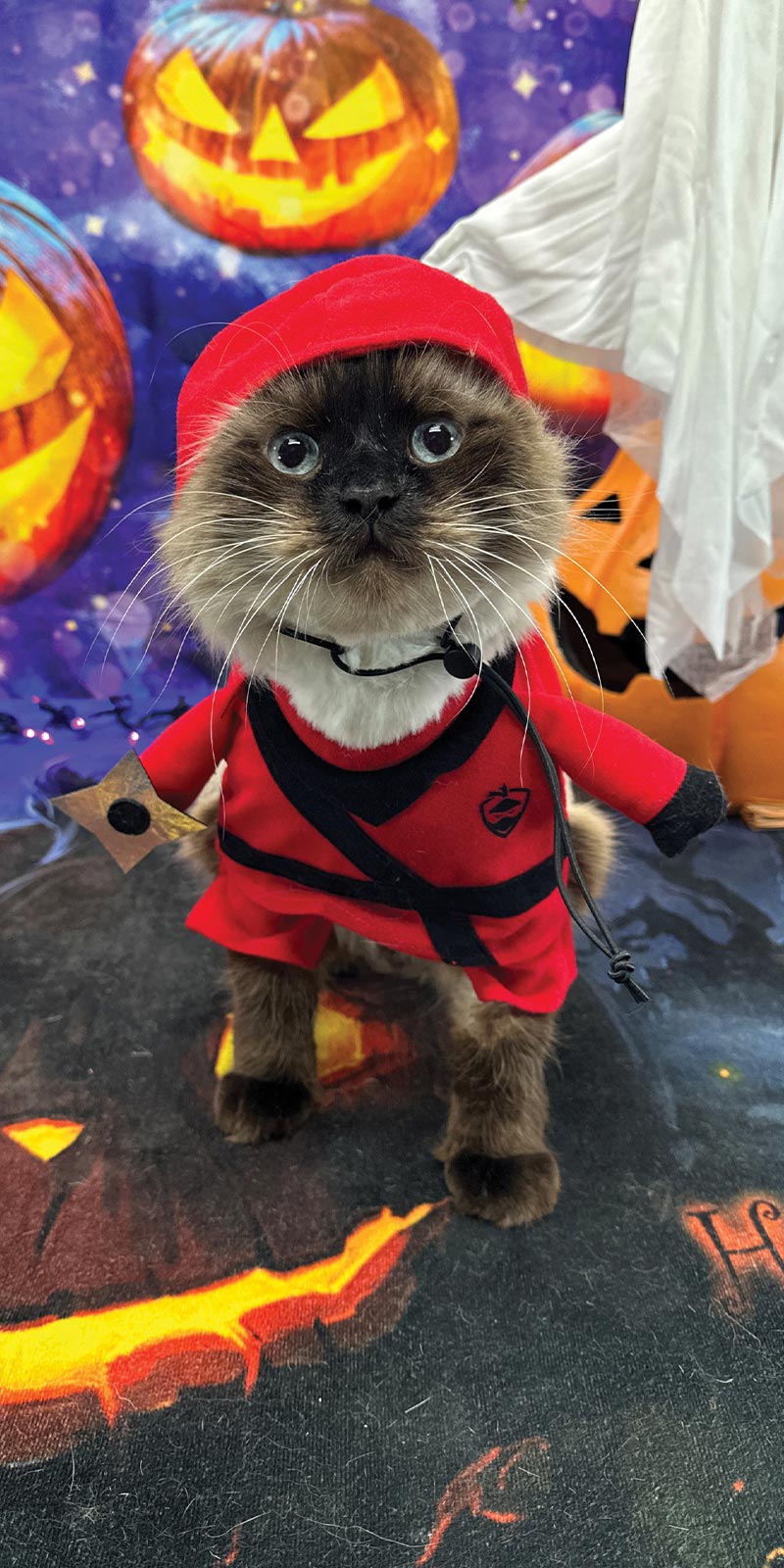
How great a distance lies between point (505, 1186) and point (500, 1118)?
49mm

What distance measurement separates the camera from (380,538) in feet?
1.71

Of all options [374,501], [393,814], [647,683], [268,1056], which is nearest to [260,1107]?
[268,1056]

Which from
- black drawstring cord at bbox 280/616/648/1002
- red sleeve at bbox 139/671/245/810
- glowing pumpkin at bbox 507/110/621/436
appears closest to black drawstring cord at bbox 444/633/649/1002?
black drawstring cord at bbox 280/616/648/1002

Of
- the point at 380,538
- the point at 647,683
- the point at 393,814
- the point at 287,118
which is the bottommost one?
the point at 647,683

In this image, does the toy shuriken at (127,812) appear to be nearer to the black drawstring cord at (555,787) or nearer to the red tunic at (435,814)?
the red tunic at (435,814)

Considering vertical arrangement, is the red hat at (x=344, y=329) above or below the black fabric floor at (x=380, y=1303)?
above

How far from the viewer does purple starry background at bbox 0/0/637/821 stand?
43.1 inches

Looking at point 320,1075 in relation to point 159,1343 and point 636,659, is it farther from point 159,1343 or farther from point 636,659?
point 636,659

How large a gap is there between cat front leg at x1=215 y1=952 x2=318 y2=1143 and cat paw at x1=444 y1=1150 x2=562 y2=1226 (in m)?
0.15

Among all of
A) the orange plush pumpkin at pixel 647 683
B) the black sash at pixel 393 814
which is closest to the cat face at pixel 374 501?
the black sash at pixel 393 814

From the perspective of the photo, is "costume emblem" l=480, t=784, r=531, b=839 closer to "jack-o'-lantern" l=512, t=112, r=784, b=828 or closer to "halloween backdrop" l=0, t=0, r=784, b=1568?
"halloween backdrop" l=0, t=0, r=784, b=1568

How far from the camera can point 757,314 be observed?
3.18 feet

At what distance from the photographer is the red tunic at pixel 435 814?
654 mm

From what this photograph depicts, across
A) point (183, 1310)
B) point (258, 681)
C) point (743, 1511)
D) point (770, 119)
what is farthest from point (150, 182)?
point (743, 1511)
